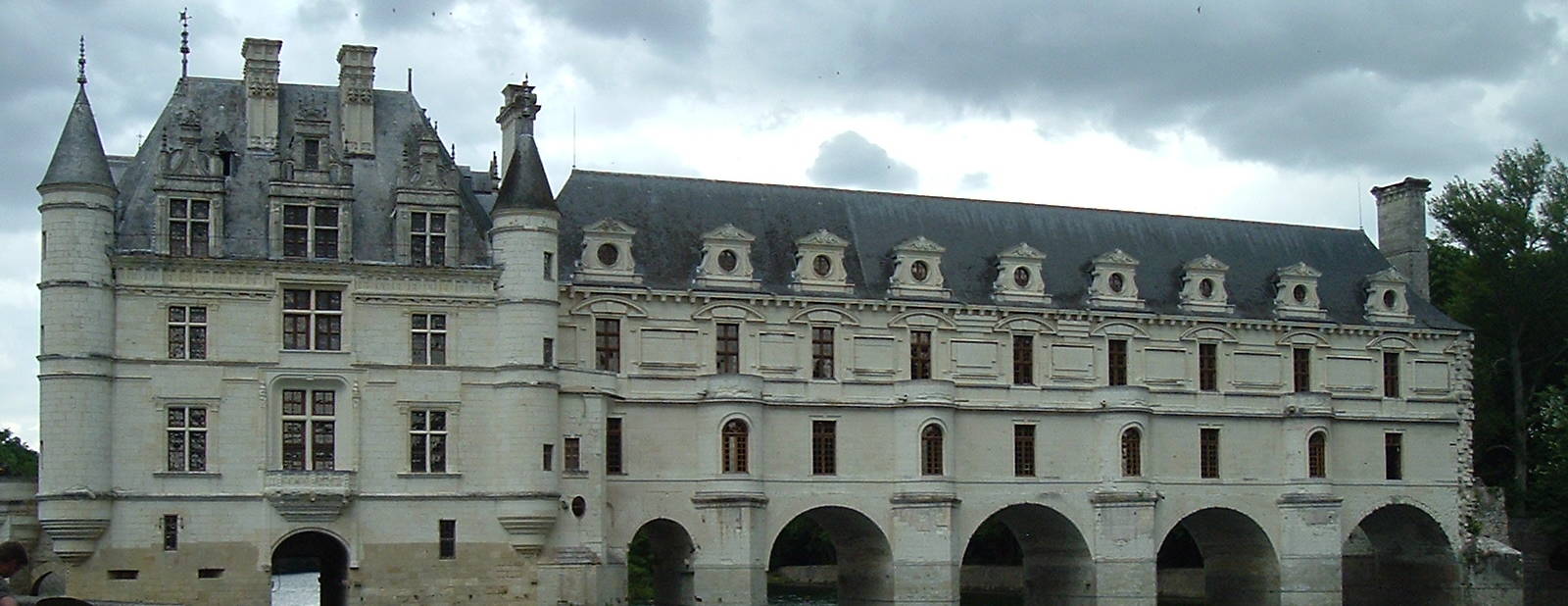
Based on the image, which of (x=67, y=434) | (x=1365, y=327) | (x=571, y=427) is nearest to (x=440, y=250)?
(x=571, y=427)

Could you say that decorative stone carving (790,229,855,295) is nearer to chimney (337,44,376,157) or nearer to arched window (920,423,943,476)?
arched window (920,423,943,476)

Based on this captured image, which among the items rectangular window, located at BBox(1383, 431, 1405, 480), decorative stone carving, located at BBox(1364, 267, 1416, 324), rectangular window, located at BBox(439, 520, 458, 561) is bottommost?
rectangular window, located at BBox(439, 520, 458, 561)

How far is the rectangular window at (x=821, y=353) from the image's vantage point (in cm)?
4334

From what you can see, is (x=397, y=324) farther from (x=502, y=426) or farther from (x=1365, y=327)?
(x=1365, y=327)

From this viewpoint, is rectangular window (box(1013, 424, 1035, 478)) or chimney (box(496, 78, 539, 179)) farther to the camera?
rectangular window (box(1013, 424, 1035, 478))

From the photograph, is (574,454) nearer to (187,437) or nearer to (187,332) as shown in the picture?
(187,437)

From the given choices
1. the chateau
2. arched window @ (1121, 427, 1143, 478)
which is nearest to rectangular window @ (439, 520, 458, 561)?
the chateau

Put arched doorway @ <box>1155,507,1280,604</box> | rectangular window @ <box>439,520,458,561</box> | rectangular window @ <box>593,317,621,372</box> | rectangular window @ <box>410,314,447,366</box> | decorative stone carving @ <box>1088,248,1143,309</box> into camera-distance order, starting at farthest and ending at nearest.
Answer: arched doorway @ <box>1155,507,1280,604</box> < decorative stone carving @ <box>1088,248,1143,309</box> < rectangular window @ <box>593,317,621,372</box> < rectangular window @ <box>410,314,447,366</box> < rectangular window @ <box>439,520,458,561</box>

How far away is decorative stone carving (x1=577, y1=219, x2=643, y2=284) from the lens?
41.3m

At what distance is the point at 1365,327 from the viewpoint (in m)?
48.5

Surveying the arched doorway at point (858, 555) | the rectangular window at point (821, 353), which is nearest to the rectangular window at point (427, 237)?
the rectangular window at point (821, 353)

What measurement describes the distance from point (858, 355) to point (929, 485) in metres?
3.27

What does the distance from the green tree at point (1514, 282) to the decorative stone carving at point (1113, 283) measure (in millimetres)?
12972

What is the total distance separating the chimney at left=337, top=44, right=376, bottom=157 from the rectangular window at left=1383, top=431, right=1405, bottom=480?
25.9 meters
